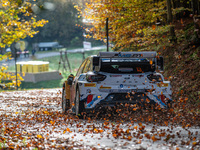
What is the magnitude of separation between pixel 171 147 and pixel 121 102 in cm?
362

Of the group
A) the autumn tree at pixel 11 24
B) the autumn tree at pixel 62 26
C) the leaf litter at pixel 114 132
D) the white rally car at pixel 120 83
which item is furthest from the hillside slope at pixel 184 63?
the autumn tree at pixel 62 26

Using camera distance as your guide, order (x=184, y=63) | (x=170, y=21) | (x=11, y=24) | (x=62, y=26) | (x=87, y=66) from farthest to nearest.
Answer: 1. (x=62, y=26)
2. (x=11, y=24)
3. (x=170, y=21)
4. (x=184, y=63)
5. (x=87, y=66)

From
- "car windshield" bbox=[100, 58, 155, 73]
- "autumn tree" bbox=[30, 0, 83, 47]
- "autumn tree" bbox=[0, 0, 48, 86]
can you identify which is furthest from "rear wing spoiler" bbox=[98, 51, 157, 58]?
"autumn tree" bbox=[30, 0, 83, 47]

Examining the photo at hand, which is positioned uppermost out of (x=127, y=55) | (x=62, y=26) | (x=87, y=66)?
(x=62, y=26)

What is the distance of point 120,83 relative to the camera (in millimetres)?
9891

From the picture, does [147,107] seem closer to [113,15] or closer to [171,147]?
[171,147]

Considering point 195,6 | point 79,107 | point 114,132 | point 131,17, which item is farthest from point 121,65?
point 131,17

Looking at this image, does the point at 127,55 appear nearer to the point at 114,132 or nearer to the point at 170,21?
the point at 114,132

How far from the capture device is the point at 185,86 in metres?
14.6

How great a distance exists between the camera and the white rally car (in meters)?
9.84

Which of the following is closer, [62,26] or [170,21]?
[170,21]

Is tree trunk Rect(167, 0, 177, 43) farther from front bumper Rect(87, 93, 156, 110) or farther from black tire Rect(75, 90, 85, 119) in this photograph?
black tire Rect(75, 90, 85, 119)

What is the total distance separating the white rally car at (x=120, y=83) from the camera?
984cm

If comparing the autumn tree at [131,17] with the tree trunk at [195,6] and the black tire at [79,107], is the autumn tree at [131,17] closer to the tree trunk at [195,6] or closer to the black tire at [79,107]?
the tree trunk at [195,6]
